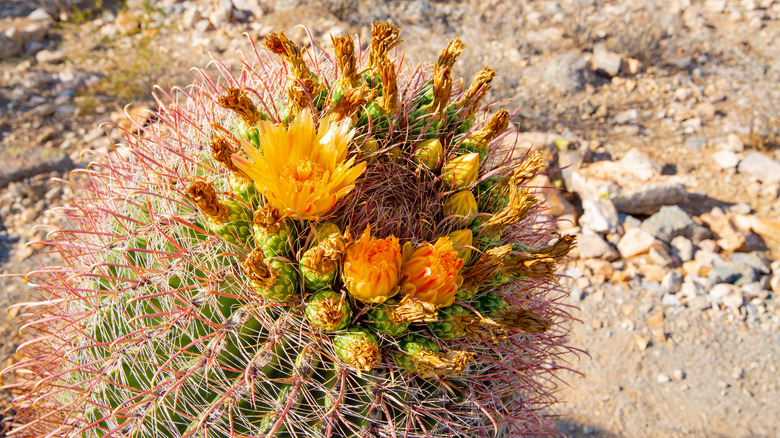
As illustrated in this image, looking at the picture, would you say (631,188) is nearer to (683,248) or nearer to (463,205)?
(683,248)

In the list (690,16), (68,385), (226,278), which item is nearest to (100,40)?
(68,385)

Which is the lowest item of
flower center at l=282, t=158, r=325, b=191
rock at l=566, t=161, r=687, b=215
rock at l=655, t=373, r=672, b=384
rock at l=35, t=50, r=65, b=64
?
rock at l=655, t=373, r=672, b=384

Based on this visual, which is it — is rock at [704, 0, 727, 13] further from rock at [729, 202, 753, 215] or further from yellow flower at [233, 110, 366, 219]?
yellow flower at [233, 110, 366, 219]

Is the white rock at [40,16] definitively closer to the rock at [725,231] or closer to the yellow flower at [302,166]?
the yellow flower at [302,166]

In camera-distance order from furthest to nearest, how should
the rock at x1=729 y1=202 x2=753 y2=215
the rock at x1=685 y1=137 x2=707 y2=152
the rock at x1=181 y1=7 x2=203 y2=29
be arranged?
the rock at x1=181 y1=7 x2=203 y2=29 < the rock at x1=685 y1=137 x2=707 y2=152 < the rock at x1=729 y1=202 x2=753 y2=215

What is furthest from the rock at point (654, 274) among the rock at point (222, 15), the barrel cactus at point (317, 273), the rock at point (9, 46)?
the rock at point (9, 46)

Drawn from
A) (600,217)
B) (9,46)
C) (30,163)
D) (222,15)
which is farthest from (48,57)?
(600,217)

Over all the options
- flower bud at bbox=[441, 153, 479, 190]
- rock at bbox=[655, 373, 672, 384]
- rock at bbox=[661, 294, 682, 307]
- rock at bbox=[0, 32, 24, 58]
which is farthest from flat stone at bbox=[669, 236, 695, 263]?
rock at bbox=[0, 32, 24, 58]
